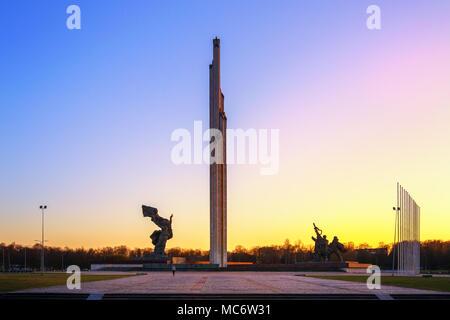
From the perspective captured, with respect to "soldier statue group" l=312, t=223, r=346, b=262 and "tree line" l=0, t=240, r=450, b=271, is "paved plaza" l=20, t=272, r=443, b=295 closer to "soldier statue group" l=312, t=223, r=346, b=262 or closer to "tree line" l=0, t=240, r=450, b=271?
"soldier statue group" l=312, t=223, r=346, b=262

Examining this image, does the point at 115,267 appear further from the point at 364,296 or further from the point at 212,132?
the point at 364,296

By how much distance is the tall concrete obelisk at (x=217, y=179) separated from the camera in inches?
1713

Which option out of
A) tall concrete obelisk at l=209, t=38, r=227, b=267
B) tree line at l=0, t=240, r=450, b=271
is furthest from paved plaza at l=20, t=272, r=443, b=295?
tree line at l=0, t=240, r=450, b=271

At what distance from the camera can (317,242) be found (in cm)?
4409

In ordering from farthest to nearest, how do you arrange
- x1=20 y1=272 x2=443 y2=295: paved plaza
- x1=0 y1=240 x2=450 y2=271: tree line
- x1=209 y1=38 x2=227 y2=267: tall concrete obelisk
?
x1=0 y1=240 x2=450 y2=271: tree line
x1=209 y1=38 x2=227 y2=267: tall concrete obelisk
x1=20 y1=272 x2=443 y2=295: paved plaza

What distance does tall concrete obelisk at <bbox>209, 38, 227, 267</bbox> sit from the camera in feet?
143

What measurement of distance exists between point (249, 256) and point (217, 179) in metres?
50.2

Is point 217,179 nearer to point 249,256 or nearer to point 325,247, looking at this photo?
point 325,247

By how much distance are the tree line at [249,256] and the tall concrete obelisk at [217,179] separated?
1988 cm

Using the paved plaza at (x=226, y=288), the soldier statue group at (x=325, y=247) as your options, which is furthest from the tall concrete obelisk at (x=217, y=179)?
the paved plaza at (x=226, y=288)

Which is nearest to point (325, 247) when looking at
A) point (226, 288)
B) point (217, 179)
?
point (217, 179)

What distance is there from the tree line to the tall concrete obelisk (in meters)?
19.9
